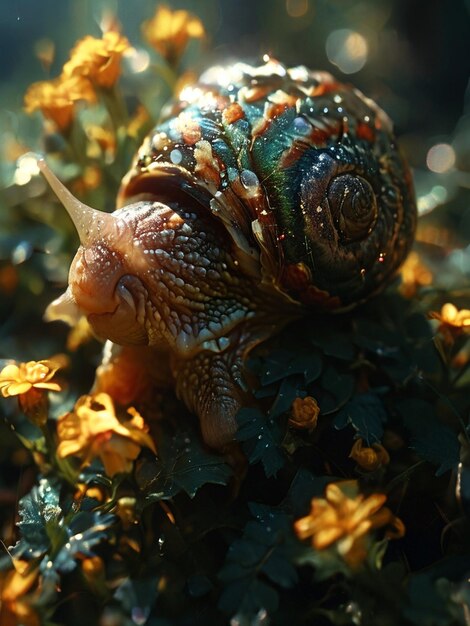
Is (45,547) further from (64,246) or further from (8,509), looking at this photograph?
(64,246)

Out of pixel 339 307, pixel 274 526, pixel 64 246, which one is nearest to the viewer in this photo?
pixel 274 526

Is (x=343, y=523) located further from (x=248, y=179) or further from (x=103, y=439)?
(x=248, y=179)

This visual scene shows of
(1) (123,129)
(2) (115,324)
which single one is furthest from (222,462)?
(1) (123,129)

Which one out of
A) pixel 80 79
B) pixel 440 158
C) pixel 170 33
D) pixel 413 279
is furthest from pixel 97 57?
pixel 440 158

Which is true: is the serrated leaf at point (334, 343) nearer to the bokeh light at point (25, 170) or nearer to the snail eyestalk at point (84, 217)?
the snail eyestalk at point (84, 217)

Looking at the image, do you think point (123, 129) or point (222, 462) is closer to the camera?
point (222, 462)
